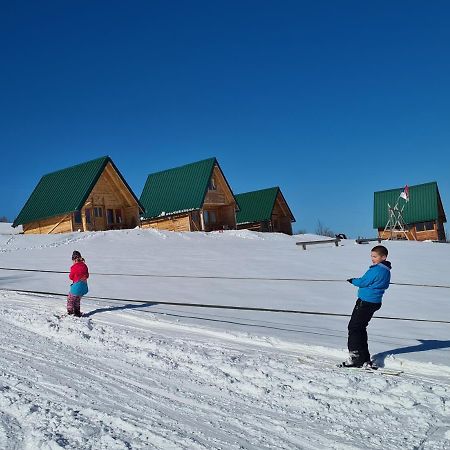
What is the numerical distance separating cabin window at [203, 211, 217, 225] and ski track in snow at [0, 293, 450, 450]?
29.1m

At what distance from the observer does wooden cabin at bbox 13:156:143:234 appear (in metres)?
28.6

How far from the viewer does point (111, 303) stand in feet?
34.1

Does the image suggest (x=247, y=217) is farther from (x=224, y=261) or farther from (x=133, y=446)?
(x=133, y=446)

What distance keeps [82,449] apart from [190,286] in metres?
9.76

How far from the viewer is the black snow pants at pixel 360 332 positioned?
20.2 ft

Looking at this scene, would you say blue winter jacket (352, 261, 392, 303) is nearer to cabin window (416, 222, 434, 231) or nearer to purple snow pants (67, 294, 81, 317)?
purple snow pants (67, 294, 81, 317)

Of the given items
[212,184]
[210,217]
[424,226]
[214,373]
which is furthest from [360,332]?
[424,226]

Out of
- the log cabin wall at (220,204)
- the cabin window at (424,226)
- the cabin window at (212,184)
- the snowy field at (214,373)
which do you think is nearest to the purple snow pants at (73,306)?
the snowy field at (214,373)

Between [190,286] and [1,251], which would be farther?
[1,251]

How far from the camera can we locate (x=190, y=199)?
33562 millimetres

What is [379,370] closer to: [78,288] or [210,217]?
[78,288]

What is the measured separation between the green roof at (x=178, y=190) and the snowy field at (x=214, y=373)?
65.9 ft

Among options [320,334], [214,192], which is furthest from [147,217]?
[320,334]

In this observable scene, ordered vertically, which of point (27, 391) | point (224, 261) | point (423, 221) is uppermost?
point (423, 221)
